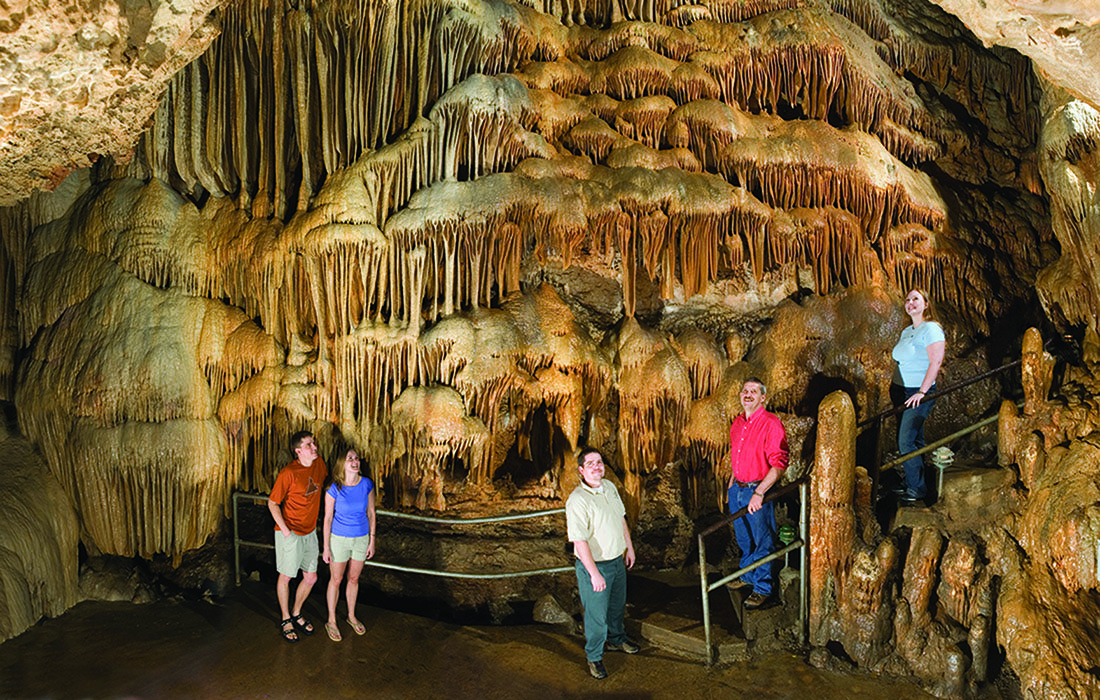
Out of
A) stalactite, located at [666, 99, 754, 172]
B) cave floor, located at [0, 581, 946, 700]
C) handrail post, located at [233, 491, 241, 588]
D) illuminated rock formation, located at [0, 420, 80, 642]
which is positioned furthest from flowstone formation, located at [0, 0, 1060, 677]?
cave floor, located at [0, 581, 946, 700]

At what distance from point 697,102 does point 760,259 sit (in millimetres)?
1628

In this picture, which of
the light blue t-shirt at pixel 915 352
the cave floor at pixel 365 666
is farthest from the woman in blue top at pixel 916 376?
the cave floor at pixel 365 666

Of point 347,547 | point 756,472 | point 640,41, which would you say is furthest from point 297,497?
point 640,41

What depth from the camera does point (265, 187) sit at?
8070 mm

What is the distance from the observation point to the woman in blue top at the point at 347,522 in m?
5.84

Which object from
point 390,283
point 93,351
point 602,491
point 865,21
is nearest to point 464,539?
point 390,283

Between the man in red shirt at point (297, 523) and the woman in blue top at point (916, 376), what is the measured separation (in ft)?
14.2

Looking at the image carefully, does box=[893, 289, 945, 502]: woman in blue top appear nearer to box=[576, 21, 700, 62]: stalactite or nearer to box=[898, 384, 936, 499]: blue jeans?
box=[898, 384, 936, 499]: blue jeans

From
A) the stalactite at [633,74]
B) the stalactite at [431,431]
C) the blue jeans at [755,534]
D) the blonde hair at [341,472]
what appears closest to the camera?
the blonde hair at [341,472]

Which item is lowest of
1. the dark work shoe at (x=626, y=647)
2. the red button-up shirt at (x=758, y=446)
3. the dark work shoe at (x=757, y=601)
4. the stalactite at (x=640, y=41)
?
the dark work shoe at (x=626, y=647)

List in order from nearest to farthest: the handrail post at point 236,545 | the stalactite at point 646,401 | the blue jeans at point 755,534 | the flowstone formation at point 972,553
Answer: the flowstone formation at point 972,553
the blue jeans at point 755,534
the handrail post at point 236,545
the stalactite at point 646,401

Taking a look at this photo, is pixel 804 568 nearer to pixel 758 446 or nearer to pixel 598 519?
pixel 758 446

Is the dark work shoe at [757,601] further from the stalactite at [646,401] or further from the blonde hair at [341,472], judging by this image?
the blonde hair at [341,472]

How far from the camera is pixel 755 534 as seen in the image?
240 inches
